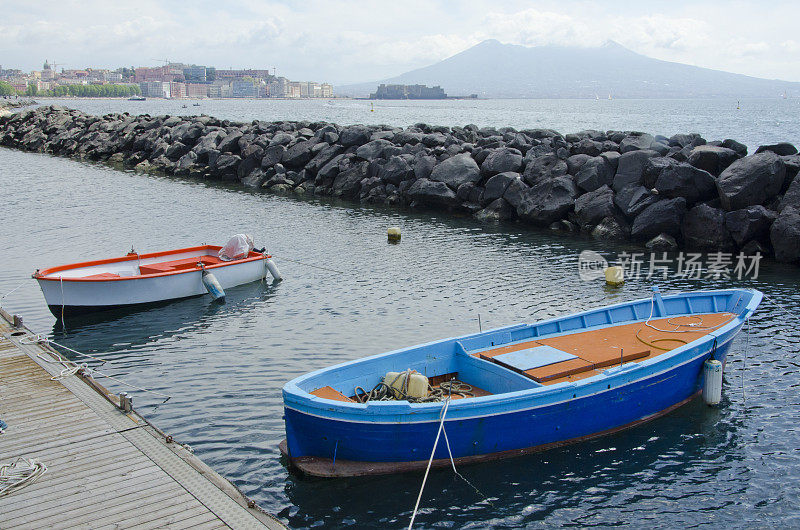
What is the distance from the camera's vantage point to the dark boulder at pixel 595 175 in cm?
3070

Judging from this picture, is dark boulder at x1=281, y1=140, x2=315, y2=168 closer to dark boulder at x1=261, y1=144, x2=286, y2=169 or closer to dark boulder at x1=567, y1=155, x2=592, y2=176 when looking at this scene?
dark boulder at x1=261, y1=144, x2=286, y2=169

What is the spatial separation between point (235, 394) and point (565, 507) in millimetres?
6732

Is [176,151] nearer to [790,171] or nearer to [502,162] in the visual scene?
[502,162]

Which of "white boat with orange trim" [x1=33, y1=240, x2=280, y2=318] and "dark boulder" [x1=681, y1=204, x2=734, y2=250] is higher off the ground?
"dark boulder" [x1=681, y1=204, x2=734, y2=250]

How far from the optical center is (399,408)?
10195mm

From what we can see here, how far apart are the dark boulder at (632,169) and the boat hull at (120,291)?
1746 centimetres

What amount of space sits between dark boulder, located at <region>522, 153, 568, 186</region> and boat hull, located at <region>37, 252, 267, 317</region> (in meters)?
16.8

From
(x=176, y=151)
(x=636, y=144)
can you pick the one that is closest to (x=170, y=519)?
(x=636, y=144)

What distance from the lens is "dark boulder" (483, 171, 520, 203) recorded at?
33.0m

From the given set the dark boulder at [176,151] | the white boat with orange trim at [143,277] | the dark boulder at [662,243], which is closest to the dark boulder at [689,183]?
the dark boulder at [662,243]

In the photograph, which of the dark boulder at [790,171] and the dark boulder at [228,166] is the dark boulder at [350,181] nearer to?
the dark boulder at [228,166]

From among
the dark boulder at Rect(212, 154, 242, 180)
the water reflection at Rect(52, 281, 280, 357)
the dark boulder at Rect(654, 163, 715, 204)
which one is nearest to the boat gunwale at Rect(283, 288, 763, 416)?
the water reflection at Rect(52, 281, 280, 357)

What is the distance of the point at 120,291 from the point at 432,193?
18.6 m

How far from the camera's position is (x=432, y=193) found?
34.6 metres
